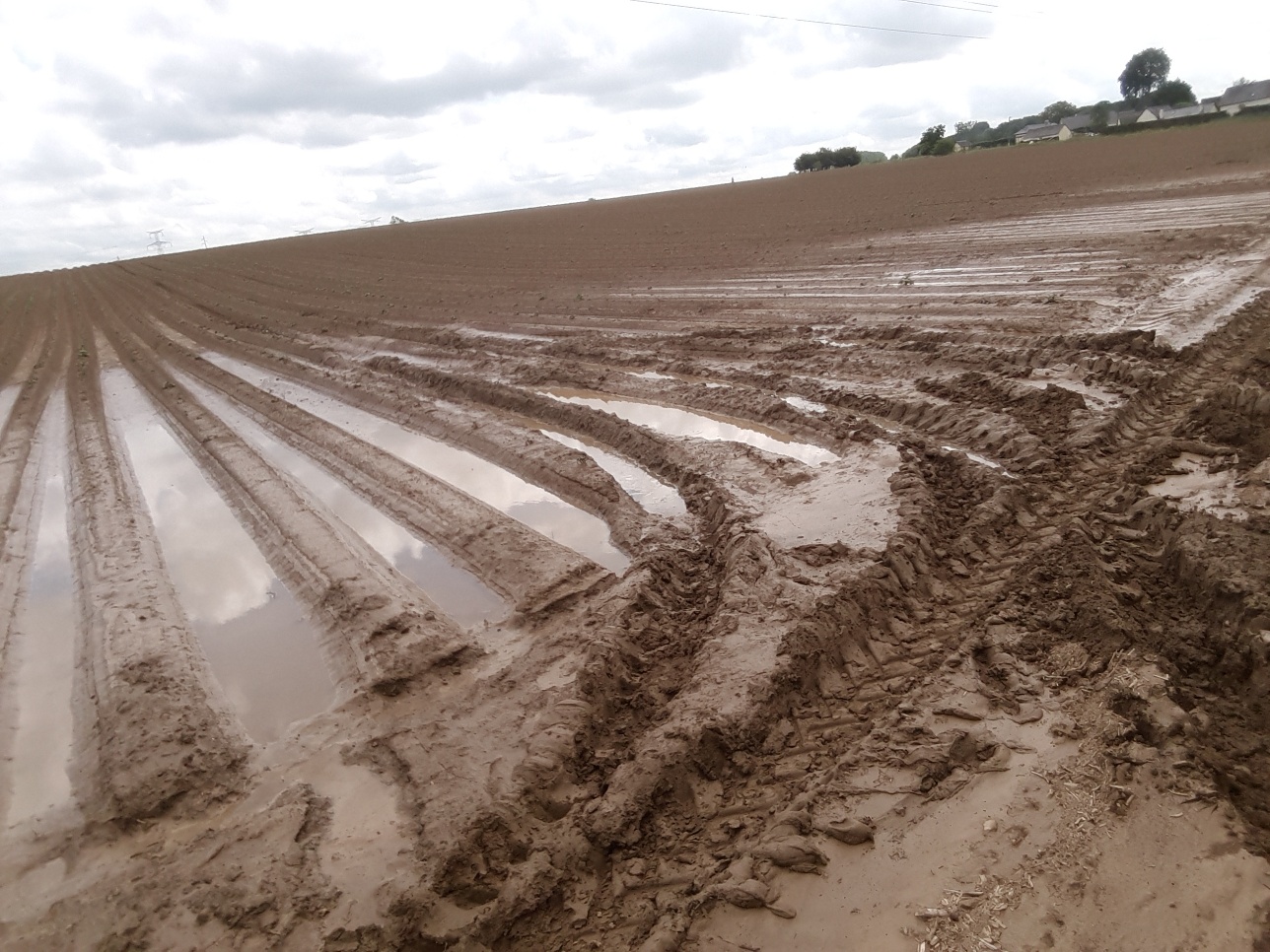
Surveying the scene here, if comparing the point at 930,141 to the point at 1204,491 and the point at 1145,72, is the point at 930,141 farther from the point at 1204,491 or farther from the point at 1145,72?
the point at 1204,491

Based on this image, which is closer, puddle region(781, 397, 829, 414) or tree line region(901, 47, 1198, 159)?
puddle region(781, 397, 829, 414)

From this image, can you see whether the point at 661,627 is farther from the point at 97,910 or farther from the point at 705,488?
the point at 97,910

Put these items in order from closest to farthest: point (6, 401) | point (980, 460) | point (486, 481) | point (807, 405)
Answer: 1. point (980, 460)
2. point (486, 481)
3. point (807, 405)
4. point (6, 401)

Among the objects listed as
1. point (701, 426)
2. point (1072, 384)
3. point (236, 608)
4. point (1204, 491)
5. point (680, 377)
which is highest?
point (680, 377)

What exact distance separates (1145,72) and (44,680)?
320 feet

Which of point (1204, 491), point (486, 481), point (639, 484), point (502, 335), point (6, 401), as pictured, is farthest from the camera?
point (502, 335)

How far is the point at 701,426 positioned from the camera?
873 cm

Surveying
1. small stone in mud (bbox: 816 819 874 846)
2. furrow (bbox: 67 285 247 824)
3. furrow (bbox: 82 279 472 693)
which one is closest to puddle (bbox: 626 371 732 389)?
Answer: furrow (bbox: 82 279 472 693)

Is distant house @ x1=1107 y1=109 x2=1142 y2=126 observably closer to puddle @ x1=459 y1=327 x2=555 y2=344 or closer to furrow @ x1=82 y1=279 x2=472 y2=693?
puddle @ x1=459 y1=327 x2=555 y2=344

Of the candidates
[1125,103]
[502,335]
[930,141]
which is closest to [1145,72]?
[1125,103]

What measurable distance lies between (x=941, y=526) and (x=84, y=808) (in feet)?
18.7

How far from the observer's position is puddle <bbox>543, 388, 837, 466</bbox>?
303 inches

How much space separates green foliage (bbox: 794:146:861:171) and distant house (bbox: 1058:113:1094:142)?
17065 mm

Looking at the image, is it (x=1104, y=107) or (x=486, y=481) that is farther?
(x=1104, y=107)
